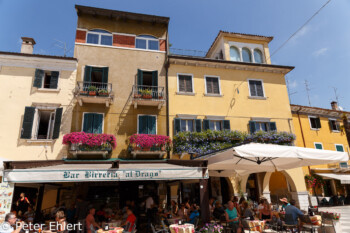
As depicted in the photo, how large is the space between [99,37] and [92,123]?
6346 mm

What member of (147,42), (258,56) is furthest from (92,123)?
(258,56)

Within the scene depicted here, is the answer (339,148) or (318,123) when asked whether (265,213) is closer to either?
(318,123)

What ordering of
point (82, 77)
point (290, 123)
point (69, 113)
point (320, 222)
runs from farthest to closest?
point (290, 123)
point (82, 77)
point (69, 113)
point (320, 222)

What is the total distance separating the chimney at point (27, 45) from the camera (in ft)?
49.2

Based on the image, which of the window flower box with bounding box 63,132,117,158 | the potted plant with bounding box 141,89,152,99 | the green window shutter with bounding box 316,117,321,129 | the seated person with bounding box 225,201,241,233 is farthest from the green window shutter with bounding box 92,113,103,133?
the green window shutter with bounding box 316,117,321,129

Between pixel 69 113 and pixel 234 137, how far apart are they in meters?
10.3

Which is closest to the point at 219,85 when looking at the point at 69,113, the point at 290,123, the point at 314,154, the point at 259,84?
the point at 259,84

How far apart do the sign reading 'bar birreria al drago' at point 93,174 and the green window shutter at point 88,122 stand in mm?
6172

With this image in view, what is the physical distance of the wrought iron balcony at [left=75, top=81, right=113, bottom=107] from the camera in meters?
13.4

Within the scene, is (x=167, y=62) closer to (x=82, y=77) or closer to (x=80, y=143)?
(x=82, y=77)

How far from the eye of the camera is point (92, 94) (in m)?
13.4

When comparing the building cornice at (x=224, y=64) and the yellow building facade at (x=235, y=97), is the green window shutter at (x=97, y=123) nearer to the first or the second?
the yellow building facade at (x=235, y=97)

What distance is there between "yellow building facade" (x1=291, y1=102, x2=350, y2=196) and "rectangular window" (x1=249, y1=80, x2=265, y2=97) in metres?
3.82

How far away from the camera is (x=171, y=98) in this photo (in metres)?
15.1
